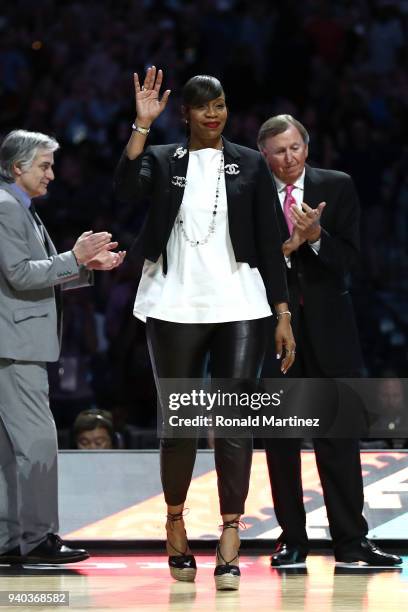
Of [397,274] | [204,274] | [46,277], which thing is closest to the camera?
[204,274]

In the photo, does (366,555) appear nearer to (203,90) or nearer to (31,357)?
(31,357)

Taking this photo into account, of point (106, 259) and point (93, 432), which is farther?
point (93, 432)

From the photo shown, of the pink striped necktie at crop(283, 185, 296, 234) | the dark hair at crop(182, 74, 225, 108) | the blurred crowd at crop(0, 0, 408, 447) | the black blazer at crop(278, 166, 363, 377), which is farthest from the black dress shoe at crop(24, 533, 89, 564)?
the blurred crowd at crop(0, 0, 408, 447)

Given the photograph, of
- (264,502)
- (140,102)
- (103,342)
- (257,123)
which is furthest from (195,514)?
(257,123)

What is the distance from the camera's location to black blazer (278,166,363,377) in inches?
186

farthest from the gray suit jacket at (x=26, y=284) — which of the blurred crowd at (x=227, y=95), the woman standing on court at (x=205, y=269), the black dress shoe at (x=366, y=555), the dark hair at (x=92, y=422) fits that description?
the blurred crowd at (x=227, y=95)

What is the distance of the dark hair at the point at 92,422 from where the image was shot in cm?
617

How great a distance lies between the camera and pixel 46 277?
15.1ft

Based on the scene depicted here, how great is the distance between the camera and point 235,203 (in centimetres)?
432

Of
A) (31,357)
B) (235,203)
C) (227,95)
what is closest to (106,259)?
(31,357)

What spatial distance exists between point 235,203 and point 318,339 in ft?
2.22

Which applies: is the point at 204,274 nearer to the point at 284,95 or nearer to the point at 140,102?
the point at 140,102

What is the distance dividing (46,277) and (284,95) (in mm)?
6073

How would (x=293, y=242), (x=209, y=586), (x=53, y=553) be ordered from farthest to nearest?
(x=293, y=242)
(x=53, y=553)
(x=209, y=586)
